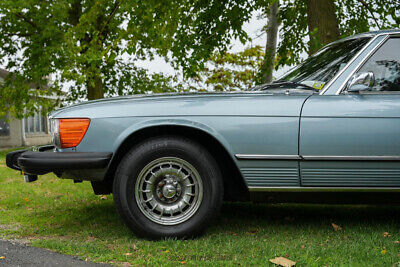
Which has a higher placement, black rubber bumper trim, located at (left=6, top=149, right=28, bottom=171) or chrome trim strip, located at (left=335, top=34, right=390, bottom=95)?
chrome trim strip, located at (left=335, top=34, right=390, bottom=95)

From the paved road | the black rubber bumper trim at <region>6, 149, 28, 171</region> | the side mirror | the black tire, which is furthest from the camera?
the black rubber bumper trim at <region>6, 149, 28, 171</region>

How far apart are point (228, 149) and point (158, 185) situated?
0.66 metres

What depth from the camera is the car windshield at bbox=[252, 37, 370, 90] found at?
3.92 metres

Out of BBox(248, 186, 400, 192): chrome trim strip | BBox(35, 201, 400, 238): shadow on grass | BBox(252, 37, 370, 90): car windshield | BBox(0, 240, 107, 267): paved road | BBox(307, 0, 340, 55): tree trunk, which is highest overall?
BBox(307, 0, 340, 55): tree trunk

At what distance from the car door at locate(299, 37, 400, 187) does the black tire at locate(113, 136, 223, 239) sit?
758mm

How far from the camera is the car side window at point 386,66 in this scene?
3.77 meters

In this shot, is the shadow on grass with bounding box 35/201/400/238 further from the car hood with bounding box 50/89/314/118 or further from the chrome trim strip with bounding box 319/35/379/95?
the chrome trim strip with bounding box 319/35/379/95

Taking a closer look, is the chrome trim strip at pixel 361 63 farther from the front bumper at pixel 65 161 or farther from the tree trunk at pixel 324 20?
the tree trunk at pixel 324 20

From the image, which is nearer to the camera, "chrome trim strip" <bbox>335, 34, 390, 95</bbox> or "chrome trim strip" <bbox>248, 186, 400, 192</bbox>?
"chrome trim strip" <bbox>248, 186, 400, 192</bbox>

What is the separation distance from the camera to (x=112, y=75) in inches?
819

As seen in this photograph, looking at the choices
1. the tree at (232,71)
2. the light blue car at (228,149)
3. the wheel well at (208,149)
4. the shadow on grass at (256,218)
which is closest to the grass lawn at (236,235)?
the shadow on grass at (256,218)

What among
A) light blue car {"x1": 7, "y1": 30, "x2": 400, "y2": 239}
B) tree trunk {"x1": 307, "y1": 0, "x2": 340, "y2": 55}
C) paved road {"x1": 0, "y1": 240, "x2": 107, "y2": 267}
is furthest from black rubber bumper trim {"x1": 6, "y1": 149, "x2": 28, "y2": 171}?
tree trunk {"x1": 307, "y1": 0, "x2": 340, "y2": 55}

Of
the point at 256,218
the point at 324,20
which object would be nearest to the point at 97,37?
the point at 324,20

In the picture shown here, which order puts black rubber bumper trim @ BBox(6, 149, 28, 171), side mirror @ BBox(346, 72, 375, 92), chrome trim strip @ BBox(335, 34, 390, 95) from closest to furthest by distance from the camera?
side mirror @ BBox(346, 72, 375, 92), chrome trim strip @ BBox(335, 34, 390, 95), black rubber bumper trim @ BBox(6, 149, 28, 171)
